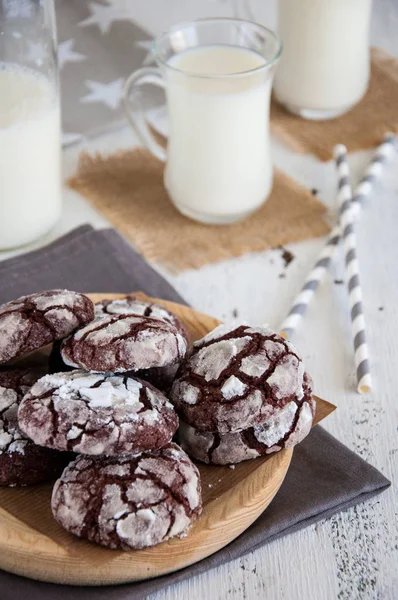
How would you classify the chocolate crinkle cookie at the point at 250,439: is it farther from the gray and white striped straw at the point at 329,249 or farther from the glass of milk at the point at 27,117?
the glass of milk at the point at 27,117

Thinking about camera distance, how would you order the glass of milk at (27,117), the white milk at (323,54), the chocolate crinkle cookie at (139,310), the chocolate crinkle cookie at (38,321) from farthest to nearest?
1. the white milk at (323,54)
2. the glass of milk at (27,117)
3. the chocolate crinkle cookie at (139,310)
4. the chocolate crinkle cookie at (38,321)

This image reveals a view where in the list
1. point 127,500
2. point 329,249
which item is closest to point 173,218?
point 329,249

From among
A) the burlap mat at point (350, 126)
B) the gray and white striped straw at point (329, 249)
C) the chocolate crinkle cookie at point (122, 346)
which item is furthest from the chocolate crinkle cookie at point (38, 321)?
the burlap mat at point (350, 126)

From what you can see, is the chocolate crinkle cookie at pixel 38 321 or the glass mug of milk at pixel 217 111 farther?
the glass mug of milk at pixel 217 111

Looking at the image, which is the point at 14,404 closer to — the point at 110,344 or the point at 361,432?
the point at 110,344

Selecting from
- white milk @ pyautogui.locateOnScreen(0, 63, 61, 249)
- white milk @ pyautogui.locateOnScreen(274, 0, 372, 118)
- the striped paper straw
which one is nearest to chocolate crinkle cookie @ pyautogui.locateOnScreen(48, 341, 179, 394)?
the striped paper straw

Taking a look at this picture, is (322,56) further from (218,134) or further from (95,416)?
(95,416)
